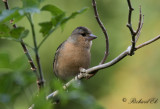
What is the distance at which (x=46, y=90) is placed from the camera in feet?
4.22

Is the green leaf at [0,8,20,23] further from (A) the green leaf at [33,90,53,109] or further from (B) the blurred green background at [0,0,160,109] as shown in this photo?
(B) the blurred green background at [0,0,160,109]

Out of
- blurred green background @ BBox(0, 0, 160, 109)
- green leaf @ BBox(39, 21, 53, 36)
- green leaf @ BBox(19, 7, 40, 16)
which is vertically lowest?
blurred green background @ BBox(0, 0, 160, 109)

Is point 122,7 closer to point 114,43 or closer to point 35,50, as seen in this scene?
point 114,43

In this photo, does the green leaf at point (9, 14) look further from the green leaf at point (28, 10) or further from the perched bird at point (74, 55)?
the perched bird at point (74, 55)

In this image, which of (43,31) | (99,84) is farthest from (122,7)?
(43,31)

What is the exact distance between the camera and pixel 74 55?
482cm

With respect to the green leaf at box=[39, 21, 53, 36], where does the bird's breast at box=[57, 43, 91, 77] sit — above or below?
below

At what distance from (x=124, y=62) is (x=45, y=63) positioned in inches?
71.3

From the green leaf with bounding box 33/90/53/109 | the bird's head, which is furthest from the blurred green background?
the green leaf with bounding box 33/90/53/109

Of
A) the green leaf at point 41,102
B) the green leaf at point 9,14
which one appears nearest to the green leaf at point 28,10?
the green leaf at point 9,14

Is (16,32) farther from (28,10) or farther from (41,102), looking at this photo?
(41,102)

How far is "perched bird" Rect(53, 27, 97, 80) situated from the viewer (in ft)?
15.6

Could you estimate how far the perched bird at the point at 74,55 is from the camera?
4762 millimetres

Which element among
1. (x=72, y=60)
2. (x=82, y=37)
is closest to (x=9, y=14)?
(x=72, y=60)
